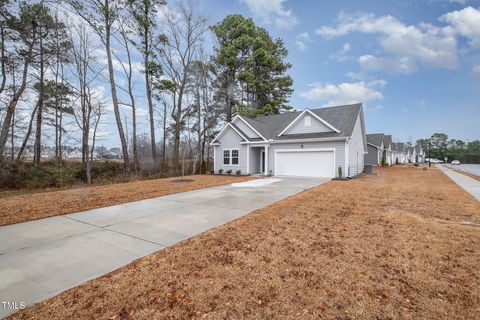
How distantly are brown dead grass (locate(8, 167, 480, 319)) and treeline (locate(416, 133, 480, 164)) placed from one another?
74868 mm

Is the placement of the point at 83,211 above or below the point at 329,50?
below

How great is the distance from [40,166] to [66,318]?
16.3 m

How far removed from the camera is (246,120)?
1870cm

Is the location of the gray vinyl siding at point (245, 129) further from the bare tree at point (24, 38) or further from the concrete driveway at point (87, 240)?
the bare tree at point (24, 38)

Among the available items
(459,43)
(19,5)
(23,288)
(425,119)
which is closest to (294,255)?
(23,288)

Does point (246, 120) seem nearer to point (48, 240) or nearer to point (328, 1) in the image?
point (328, 1)

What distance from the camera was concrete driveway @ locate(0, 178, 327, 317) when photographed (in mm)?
2668

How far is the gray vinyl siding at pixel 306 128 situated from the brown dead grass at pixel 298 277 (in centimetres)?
1095

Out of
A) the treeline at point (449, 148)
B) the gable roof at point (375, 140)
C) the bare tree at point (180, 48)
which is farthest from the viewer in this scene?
A: the treeline at point (449, 148)

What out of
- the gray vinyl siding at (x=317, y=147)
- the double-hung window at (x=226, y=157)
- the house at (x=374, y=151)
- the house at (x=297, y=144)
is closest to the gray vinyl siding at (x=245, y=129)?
the house at (x=297, y=144)

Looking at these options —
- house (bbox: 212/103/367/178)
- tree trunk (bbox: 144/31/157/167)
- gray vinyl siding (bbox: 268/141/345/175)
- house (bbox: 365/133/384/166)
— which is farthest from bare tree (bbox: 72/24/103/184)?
house (bbox: 365/133/384/166)

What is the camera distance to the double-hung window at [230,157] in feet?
59.0

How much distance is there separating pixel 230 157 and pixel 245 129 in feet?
9.47

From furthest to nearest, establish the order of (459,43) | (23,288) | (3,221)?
(459,43), (3,221), (23,288)
